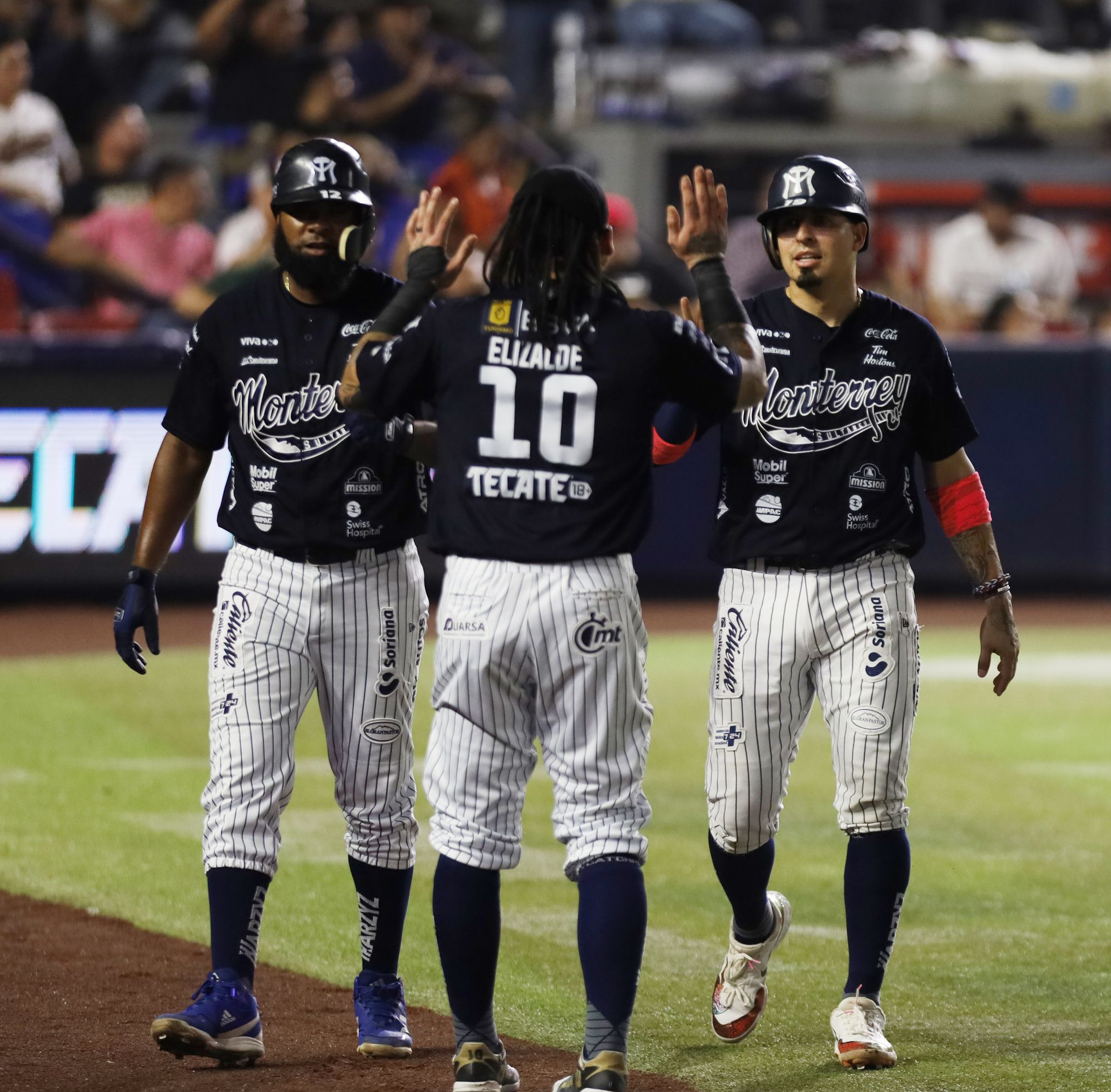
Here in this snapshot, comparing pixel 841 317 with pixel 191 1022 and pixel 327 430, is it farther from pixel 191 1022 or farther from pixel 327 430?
pixel 191 1022

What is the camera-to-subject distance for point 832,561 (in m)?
4.84

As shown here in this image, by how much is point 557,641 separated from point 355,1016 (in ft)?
4.82

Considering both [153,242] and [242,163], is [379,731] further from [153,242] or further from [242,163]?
[242,163]

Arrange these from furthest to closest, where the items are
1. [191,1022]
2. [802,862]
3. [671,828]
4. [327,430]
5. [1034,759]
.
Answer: [1034,759], [671,828], [802,862], [327,430], [191,1022]

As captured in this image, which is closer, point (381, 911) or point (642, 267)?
point (381, 911)

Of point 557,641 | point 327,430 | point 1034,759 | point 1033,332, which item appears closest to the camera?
point 557,641

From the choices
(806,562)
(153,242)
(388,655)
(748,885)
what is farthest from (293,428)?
(153,242)

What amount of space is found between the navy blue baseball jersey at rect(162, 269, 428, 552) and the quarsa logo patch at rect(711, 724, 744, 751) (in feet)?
2.90

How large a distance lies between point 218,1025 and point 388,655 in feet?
3.05

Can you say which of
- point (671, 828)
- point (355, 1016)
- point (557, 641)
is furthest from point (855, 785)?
point (671, 828)

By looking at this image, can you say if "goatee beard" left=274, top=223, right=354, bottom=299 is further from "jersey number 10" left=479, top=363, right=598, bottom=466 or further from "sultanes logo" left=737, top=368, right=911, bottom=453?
"sultanes logo" left=737, top=368, right=911, bottom=453

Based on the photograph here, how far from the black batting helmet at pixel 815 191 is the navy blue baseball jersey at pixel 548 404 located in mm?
845

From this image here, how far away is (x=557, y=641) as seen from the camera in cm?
408

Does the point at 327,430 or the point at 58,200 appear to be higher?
the point at 58,200
